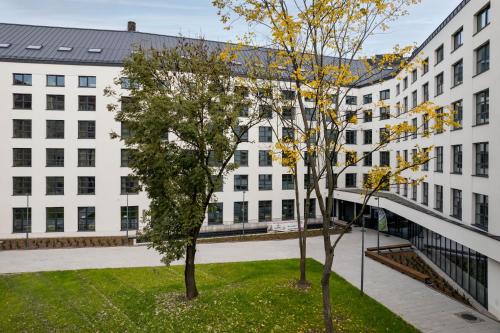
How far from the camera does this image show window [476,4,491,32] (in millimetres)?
19958

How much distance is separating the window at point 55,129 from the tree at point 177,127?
24.8 m

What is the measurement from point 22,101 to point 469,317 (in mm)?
41031

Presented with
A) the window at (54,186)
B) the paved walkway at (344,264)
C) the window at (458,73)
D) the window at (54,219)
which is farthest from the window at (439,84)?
the window at (54,219)

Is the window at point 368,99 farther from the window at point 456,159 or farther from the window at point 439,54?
the window at point 456,159

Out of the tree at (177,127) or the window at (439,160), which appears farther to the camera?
the window at (439,160)

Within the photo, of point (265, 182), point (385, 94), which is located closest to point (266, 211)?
point (265, 182)

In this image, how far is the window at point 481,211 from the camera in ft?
64.1

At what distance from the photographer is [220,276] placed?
22.9m

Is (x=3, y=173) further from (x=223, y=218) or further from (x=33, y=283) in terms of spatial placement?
(x=223, y=218)

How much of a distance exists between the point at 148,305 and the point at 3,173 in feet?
92.3

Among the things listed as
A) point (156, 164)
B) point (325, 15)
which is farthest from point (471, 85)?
point (156, 164)

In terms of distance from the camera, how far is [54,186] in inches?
1460

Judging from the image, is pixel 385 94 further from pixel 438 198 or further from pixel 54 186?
pixel 54 186

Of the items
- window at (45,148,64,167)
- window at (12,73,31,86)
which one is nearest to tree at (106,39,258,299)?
window at (45,148,64,167)
